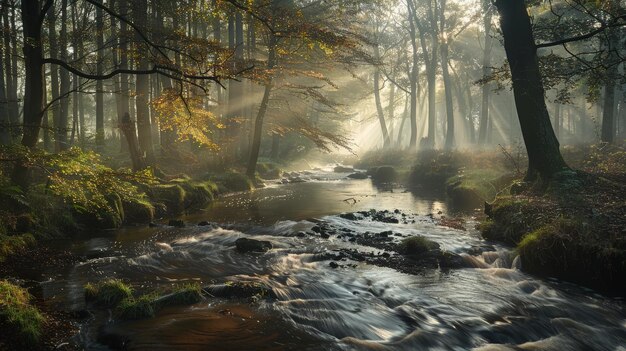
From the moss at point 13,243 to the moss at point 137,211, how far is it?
3.48m

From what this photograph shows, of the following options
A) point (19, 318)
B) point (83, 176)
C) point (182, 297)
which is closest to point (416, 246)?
point (182, 297)

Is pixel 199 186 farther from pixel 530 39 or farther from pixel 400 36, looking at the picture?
pixel 400 36

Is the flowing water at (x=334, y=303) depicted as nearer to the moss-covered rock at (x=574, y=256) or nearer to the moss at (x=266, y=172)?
the moss-covered rock at (x=574, y=256)

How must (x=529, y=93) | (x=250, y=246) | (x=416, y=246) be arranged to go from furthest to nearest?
(x=529, y=93), (x=250, y=246), (x=416, y=246)

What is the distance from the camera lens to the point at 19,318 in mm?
4504

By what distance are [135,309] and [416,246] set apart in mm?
5984

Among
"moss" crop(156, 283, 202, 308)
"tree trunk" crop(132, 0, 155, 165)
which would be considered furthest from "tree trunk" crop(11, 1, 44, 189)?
"tree trunk" crop(132, 0, 155, 165)

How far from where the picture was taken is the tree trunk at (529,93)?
35.2ft

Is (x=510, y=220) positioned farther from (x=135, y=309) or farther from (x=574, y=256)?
(x=135, y=309)

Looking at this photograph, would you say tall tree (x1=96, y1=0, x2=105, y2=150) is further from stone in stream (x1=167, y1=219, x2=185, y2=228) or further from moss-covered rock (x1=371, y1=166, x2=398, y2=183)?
moss-covered rock (x1=371, y1=166, x2=398, y2=183)

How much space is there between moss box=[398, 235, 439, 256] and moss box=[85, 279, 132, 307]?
5765 millimetres

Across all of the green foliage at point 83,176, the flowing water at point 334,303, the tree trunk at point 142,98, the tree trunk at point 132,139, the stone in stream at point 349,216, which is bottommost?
the flowing water at point 334,303

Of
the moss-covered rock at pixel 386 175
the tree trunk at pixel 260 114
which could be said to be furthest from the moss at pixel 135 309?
the moss-covered rock at pixel 386 175

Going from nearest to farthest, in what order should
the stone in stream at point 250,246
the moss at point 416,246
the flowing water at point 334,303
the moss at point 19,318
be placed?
1. the moss at point 19,318
2. the flowing water at point 334,303
3. the moss at point 416,246
4. the stone in stream at point 250,246
